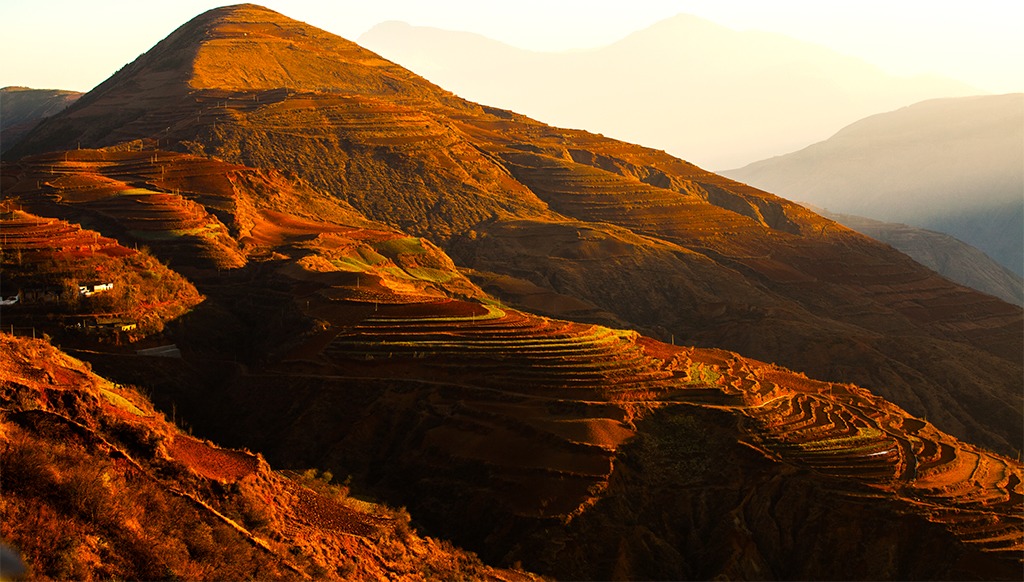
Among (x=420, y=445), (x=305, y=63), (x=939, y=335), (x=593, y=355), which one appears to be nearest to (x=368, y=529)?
(x=420, y=445)

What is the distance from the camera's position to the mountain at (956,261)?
12769 cm

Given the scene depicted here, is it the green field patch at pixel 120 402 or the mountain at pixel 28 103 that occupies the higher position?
the mountain at pixel 28 103

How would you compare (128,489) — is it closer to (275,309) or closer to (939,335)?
(275,309)

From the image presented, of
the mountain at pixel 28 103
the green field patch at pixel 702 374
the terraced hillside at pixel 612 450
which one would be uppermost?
the mountain at pixel 28 103

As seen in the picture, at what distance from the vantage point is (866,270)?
87.6 meters

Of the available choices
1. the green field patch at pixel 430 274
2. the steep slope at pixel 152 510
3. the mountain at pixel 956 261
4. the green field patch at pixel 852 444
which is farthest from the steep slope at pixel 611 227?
the steep slope at pixel 152 510

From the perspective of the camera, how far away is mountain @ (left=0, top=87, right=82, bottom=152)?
509ft

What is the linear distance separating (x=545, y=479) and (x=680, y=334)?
39.0 meters

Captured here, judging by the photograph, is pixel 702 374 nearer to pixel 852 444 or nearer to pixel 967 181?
pixel 852 444

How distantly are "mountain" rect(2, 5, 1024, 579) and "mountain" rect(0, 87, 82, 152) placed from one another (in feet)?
157

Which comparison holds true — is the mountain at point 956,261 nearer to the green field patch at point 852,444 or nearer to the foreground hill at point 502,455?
the foreground hill at point 502,455

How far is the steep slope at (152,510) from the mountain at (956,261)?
116 meters

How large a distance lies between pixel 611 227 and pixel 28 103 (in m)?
125

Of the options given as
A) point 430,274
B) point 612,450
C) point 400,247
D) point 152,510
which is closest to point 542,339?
point 612,450
